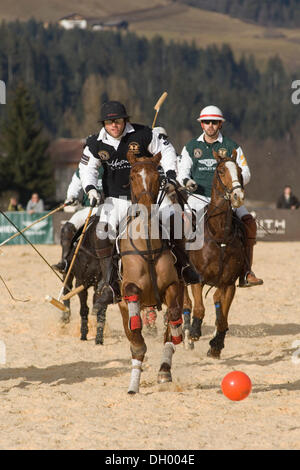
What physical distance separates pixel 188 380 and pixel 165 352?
56 cm

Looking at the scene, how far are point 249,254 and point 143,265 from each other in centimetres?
301

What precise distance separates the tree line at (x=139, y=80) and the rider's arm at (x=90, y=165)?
63.7 m

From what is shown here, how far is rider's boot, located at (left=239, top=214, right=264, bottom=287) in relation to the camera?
34.6 feet

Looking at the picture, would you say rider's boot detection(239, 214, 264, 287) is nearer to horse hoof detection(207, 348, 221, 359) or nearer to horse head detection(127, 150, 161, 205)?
horse hoof detection(207, 348, 221, 359)

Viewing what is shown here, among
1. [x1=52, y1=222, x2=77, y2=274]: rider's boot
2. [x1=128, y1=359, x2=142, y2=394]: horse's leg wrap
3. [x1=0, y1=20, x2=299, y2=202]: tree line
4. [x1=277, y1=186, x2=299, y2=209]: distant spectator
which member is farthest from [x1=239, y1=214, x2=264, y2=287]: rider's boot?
[x1=0, y1=20, x2=299, y2=202]: tree line

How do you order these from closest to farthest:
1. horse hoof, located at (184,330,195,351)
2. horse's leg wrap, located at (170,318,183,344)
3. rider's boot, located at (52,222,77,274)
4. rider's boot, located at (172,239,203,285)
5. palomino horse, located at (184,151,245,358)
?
horse's leg wrap, located at (170,318,183,344)
rider's boot, located at (172,239,203,285)
palomino horse, located at (184,151,245,358)
horse hoof, located at (184,330,195,351)
rider's boot, located at (52,222,77,274)

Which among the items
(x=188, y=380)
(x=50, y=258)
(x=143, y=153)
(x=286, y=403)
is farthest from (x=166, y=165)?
(x=50, y=258)

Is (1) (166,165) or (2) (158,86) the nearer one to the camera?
(1) (166,165)

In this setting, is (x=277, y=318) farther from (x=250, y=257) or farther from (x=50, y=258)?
(x=50, y=258)

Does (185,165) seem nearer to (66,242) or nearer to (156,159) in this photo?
(66,242)

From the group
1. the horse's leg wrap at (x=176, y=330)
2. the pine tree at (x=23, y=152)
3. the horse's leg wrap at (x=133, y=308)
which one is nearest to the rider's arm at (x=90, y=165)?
the horse's leg wrap at (x=133, y=308)

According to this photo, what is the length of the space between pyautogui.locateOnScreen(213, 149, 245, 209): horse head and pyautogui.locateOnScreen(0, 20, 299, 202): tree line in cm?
6273

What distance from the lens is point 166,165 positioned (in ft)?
28.6

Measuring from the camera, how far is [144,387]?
834 centimetres
